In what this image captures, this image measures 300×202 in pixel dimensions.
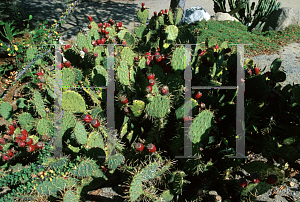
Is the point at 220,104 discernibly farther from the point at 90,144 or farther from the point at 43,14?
the point at 43,14

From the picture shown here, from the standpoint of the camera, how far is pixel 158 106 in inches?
82.3

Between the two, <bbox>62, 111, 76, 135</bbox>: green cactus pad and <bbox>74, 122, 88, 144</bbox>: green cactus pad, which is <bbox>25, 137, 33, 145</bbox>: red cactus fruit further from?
<bbox>74, 122, 88, 144</bbox>: green cactus pad

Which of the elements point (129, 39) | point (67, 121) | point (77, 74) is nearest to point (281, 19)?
point (129, 39)

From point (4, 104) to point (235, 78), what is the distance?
2.84 meters

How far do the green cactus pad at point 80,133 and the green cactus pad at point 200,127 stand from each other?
100 centimetres

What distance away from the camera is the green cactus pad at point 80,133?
2.07 m

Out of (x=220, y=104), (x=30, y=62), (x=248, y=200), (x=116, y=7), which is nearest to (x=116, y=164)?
(x=248, y=200)

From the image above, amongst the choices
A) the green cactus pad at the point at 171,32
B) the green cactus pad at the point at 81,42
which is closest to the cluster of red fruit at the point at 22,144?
the green cactus pad at the point at 81,42

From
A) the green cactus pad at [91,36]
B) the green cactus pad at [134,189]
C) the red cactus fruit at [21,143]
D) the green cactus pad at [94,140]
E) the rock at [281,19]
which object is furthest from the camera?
the rock at [281,19]

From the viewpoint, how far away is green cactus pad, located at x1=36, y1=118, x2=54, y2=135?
8.05ft

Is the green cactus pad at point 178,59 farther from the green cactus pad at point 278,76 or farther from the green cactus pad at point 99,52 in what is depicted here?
the green cactus pad at point 278,76

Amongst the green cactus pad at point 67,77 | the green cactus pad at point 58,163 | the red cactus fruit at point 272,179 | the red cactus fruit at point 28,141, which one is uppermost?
the green cactus pad at point 67,77

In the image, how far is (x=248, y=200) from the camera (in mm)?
1928

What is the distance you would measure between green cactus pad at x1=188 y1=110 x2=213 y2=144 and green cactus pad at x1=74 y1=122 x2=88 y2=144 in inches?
39.5
